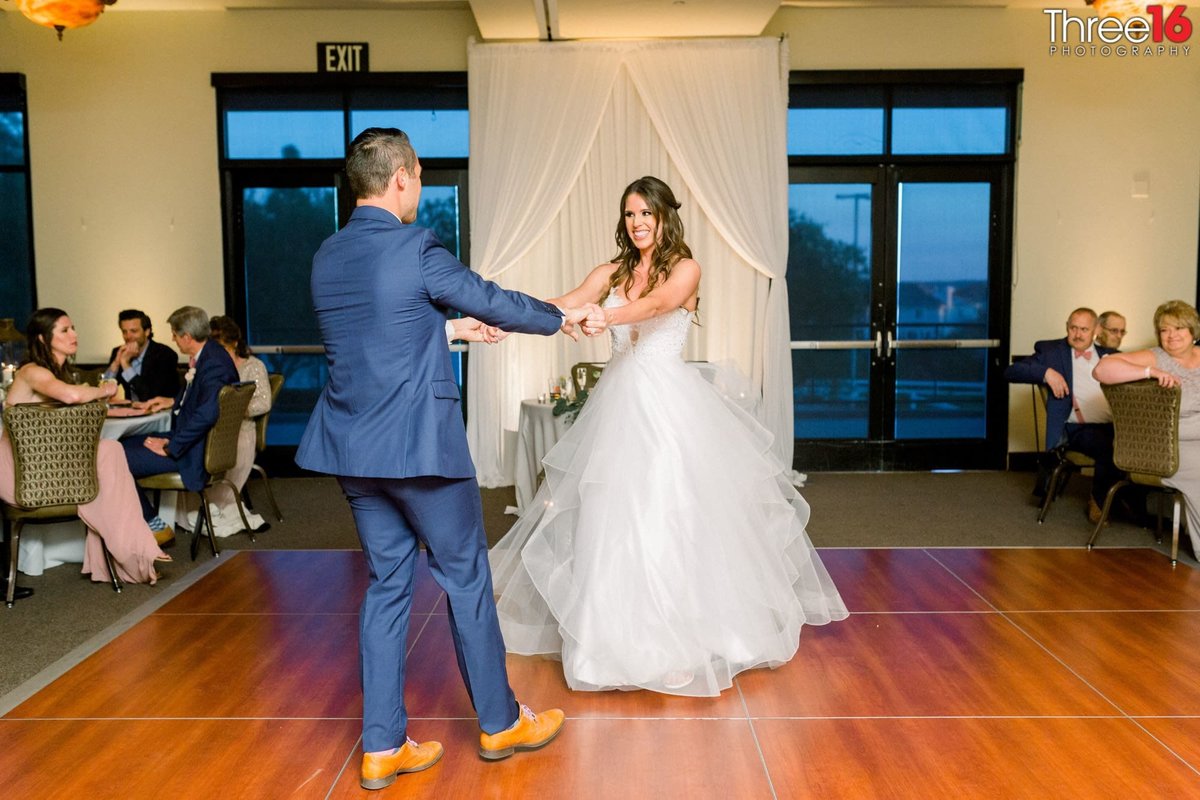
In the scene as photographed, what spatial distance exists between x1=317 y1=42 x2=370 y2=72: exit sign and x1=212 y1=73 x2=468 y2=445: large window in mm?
85

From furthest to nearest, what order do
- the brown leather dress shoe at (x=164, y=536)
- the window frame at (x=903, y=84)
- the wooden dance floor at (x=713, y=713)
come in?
the window frame at (x=903, y=84) < the brown leather dress shoe at (x=164, y=536) < the wooden dance floor at (x=713, y=713)

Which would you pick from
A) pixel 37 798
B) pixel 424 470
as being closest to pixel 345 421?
pixel 424 470

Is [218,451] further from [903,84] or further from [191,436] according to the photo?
[903,84]

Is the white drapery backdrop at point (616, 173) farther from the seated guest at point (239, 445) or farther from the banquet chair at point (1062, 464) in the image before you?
the banquet chair at point (1062, 464)

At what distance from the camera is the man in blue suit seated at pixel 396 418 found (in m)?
2.51

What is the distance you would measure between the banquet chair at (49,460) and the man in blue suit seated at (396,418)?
2.57m

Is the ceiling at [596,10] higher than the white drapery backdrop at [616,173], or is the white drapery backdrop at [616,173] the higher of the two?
the ceiling at [596,10]

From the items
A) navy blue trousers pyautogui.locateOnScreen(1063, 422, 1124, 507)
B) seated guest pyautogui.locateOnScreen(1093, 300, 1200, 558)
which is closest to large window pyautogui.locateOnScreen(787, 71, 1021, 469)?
navy blue trousers pyautogui.locateOnScreen(1063, 422, 1124, 507)

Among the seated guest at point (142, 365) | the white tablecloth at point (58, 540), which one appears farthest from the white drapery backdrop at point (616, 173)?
the white tablecloth at point (58, 540)

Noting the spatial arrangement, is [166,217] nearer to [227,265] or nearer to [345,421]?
[227,265]

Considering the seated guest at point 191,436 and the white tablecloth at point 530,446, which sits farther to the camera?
the white tablecloth at point 530,446

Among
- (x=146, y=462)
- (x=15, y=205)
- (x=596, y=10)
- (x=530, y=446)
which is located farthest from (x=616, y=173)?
(x=15, y=205)

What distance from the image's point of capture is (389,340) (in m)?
2.52

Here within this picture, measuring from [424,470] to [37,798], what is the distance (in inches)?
57.5
